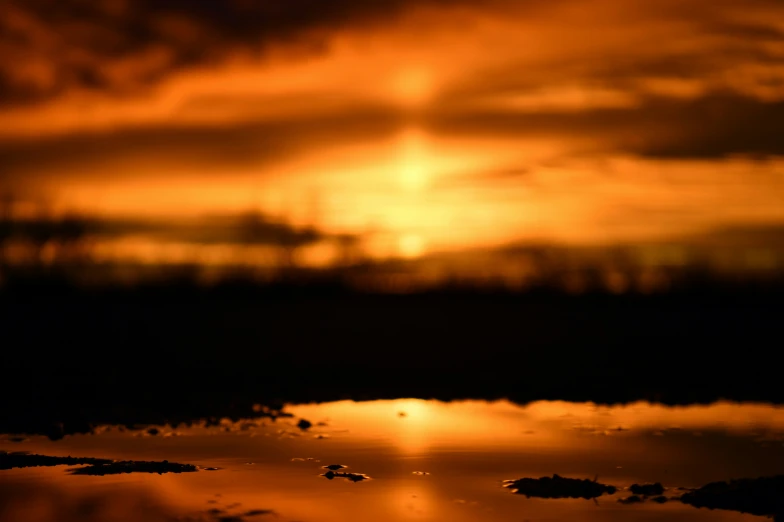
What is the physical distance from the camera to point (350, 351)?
3953cm

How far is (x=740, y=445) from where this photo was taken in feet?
67.8

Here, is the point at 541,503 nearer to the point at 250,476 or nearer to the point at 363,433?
the point at 250,476

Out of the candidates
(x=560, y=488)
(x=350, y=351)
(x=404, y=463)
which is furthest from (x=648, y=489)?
(x=350, y=351)

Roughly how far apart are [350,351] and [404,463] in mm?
20881

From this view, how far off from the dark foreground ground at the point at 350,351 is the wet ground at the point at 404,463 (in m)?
2.61

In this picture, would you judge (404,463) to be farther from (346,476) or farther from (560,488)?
(560,488)

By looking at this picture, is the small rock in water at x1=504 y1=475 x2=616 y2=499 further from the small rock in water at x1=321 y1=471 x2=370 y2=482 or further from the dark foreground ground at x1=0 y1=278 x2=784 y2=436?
the dark foreground ground at x1=0 y1=278 x2=784 y2=436

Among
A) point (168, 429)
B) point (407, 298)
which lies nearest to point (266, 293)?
point (407, 298)

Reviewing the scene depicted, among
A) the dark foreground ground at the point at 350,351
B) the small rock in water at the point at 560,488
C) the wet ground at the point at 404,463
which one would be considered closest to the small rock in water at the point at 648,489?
the wet ground at the point at 404,463

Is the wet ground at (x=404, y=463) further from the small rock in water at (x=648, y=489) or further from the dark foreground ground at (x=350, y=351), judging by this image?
the dark foreground ground at (x=350, y=351)

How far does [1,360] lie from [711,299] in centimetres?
4240

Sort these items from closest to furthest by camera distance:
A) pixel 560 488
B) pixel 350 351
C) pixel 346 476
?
pixel 560 488, pixel 346 476, pixel 350 351

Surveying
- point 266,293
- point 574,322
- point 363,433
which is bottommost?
point 363,433

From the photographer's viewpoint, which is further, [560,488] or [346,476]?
[346,476]
